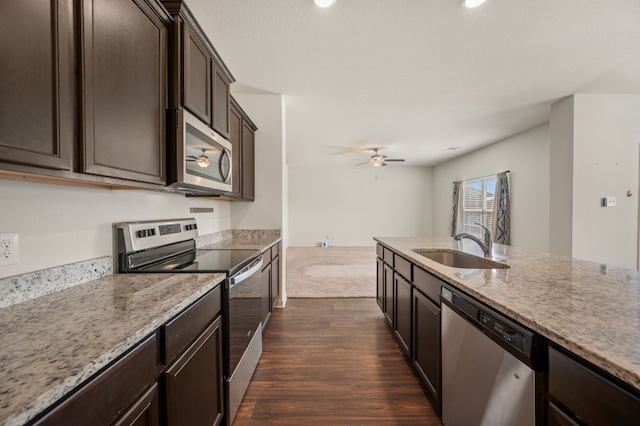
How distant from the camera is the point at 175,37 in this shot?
1362 millimetres

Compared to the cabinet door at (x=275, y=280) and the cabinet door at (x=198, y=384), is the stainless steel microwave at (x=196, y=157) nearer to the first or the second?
the cabinet door at (x=198, y=384)

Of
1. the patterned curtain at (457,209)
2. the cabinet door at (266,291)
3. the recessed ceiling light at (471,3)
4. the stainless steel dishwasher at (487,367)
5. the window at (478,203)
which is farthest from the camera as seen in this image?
the patterned curtain at (457,209)

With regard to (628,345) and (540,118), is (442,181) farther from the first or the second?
(628,345)

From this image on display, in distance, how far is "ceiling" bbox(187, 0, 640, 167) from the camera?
5.59 feet

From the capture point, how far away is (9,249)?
91 centimetres

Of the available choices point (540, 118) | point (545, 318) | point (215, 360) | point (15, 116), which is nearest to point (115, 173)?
point (15, 116)

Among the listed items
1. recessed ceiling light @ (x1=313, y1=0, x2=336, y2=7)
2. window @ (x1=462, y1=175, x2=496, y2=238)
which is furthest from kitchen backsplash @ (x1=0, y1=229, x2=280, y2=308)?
window @ (x1=462, y1=175, x2=496, y2=238)

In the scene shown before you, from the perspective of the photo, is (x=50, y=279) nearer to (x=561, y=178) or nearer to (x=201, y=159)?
(x=201, y=159)

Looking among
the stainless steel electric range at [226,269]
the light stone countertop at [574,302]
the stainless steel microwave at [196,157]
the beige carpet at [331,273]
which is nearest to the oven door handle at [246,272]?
the stainless steel electric range at [226,269]

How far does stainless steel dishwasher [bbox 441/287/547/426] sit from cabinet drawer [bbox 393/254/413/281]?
494mm

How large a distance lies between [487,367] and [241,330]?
4.28 ft

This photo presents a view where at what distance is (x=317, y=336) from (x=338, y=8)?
2.67m

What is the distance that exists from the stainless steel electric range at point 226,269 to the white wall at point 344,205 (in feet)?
18.8

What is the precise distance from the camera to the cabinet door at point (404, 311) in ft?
6.09
